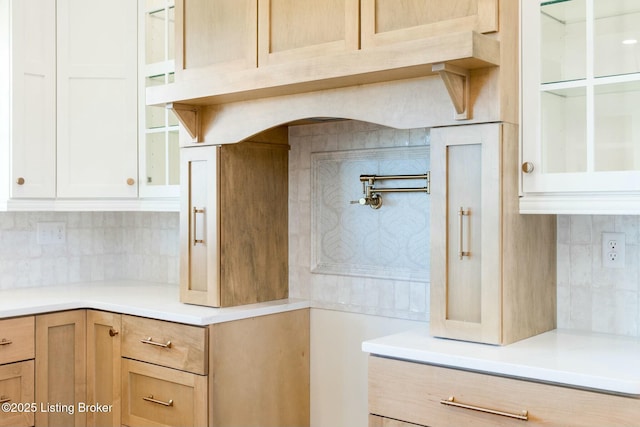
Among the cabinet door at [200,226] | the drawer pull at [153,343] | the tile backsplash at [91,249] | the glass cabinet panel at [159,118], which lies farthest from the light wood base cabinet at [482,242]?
the tile backsplash at [91,249]

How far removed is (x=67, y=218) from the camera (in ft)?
11.8

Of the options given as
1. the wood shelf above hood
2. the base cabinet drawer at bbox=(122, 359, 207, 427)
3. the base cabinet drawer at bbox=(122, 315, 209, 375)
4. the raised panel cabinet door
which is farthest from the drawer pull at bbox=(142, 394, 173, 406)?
the raised panel cabinet door

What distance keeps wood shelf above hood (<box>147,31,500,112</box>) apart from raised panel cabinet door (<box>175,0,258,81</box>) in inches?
3.5

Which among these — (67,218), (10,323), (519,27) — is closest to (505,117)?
(519,27)

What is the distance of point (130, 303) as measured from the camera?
2865mm

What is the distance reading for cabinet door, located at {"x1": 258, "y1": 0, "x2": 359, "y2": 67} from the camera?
2227mm

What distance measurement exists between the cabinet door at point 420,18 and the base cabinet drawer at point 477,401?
0.99 meters

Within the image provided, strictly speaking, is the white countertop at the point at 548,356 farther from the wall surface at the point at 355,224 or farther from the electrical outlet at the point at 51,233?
the electrical outlet at the point at 51,233

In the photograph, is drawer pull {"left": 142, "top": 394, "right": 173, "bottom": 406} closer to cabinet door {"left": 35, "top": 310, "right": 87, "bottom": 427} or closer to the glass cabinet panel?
cabinet door {"left": 35, "top": 310, "right": 87, "bottom": 427}

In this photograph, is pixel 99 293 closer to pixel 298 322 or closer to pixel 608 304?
pixel 298 322

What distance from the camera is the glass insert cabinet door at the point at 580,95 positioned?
74.5 inches

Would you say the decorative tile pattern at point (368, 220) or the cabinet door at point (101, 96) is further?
the cabinet door at point (101, 96)

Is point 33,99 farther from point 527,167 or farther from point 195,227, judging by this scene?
point 527,167

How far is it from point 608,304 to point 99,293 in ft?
7.21
